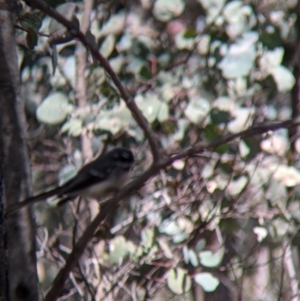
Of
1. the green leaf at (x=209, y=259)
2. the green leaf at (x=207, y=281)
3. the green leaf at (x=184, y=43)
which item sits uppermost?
the green leaf at (x=184, y=43)

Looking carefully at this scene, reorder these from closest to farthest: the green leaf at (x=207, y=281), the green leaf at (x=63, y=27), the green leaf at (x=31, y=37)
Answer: the green leaf at (x=63, y=27) < the green leaf at (x=31, y=37) < the green leaf at (x=207, y=281)

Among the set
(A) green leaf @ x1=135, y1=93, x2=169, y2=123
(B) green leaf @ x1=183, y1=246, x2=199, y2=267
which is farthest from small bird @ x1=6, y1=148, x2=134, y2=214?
(B) green leaf @ x1=183, y1=246, x2=199, y2=267

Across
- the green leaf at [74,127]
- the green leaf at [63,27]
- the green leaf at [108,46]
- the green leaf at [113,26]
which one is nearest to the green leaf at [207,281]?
the green leaf at [74,127]

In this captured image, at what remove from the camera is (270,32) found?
4.32m

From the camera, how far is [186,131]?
485cm

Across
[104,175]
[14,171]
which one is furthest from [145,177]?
[104,175]

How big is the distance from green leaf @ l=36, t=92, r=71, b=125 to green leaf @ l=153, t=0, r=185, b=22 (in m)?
0.81

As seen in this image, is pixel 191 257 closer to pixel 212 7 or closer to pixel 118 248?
pixel 118 248

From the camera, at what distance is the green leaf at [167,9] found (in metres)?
4.76

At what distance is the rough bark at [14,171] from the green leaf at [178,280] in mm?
2195

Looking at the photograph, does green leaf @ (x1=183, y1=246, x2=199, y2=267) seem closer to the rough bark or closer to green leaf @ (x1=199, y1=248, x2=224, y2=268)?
green leaf @ (x1=199, y1=248, x2=224, y2=268)

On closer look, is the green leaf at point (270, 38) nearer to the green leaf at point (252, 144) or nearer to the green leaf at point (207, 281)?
the green leaf at point (252, 144)

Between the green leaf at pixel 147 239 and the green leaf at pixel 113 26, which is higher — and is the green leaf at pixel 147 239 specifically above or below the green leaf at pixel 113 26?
below

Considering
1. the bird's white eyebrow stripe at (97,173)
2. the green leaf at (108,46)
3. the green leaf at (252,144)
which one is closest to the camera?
the green leaf at (252,144)
